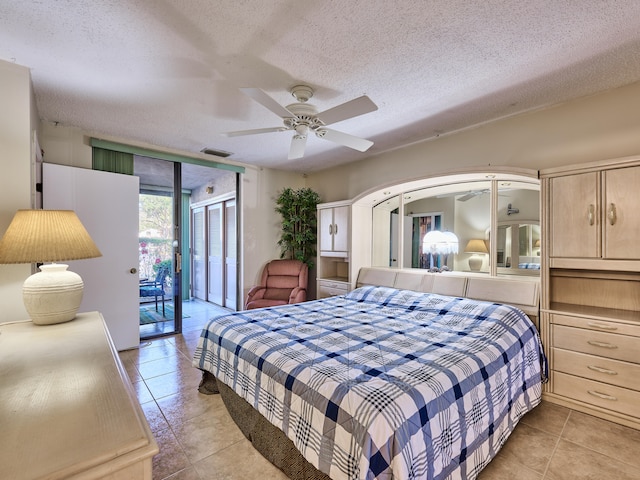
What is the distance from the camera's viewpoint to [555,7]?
1621 mm

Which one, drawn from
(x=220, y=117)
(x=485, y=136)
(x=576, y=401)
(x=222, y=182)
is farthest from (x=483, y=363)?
(x=222, y=182)

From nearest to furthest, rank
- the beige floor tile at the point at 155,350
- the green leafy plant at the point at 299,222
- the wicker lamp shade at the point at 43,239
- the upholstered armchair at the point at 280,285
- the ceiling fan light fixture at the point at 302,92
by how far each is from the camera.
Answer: the wicker lamp shade at the point at 43,239 < the ceiling fan light fixture at the point at 302,92 < the beige floor tile at the point at 155,350 < the upholstered armchair at the point at 280,285 < the green leafy plant at the point at 299,222

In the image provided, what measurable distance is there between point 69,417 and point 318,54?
2.17m

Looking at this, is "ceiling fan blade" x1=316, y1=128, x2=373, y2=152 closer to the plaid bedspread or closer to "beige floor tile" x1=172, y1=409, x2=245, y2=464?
the plaid bedspread

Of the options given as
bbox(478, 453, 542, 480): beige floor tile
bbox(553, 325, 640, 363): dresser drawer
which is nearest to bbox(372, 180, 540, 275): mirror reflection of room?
bbox(553, 325, 640, 363): dresser drawer

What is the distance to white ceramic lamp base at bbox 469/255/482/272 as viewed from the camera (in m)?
3.45

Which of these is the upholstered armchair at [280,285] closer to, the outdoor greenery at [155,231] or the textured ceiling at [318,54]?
the outdoor greenery at [155,231]

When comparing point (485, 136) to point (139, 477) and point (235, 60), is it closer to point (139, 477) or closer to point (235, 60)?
point (235, 60)

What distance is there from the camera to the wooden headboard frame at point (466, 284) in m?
2.74

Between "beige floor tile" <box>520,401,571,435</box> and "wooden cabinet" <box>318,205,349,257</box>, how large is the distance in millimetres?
2490

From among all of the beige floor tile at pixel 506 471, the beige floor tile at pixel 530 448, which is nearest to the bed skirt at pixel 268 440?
the beige floor tile at pixel 506 471

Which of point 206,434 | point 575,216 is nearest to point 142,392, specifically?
point 206,434

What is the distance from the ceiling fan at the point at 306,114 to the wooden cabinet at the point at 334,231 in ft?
4.91

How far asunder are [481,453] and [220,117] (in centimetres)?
329
